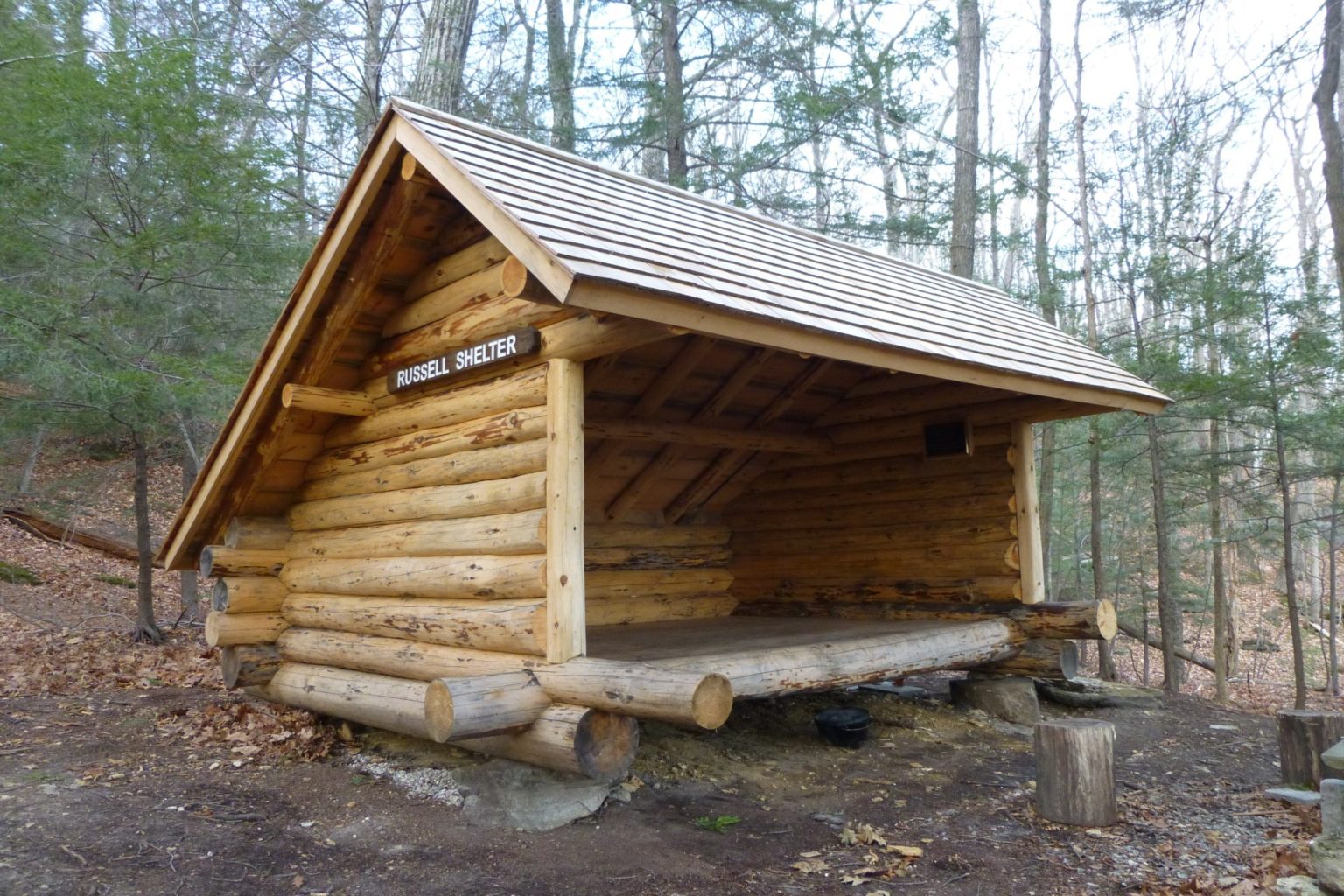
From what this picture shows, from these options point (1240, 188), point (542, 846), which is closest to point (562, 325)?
point (542, 846)

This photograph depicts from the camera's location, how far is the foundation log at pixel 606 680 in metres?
4.18

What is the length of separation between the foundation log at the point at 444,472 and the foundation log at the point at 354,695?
1346 millimetres

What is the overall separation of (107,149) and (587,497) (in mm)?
5927

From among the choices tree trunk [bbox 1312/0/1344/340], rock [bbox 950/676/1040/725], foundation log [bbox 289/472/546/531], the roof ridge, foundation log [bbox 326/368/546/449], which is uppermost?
tree trunk [bbox 1312/0/1344/340]

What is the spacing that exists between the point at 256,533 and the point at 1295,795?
759cm

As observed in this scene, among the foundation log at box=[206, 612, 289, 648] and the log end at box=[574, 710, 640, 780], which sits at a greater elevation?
the foundation log at box=[206, 612, 289, 648]

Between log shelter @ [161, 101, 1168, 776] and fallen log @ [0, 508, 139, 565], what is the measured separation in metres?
7.65

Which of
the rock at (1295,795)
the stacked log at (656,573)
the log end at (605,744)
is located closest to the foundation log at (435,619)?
the log end at (605,744)

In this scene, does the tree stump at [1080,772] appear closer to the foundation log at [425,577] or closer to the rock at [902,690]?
the foundation log at [425,577]

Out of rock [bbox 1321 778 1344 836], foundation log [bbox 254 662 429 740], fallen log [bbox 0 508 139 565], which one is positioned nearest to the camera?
rock [bbox 1321 778 1344 836]

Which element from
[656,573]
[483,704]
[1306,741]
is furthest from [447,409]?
[1306,741]

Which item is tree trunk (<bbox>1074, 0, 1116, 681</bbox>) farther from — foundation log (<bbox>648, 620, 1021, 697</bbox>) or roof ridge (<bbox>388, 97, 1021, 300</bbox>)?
foundation log (<bbox>648, 620, 1021, 697</bbox>)

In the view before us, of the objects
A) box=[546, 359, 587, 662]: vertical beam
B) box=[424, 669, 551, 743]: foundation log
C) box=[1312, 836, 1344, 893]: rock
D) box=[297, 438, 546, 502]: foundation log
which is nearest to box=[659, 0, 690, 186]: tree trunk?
box=[297, 438, 546, 502]: foundation log

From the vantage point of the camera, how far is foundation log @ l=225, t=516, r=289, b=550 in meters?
7.57
